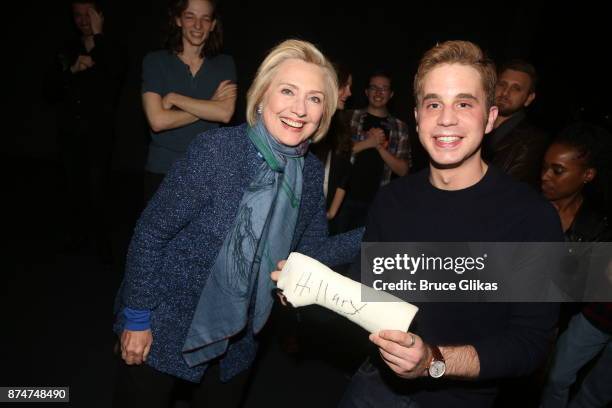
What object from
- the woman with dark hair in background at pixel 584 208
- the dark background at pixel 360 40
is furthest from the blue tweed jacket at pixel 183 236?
the dark background at pixel 360 40

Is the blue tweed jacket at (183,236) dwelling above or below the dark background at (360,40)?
below

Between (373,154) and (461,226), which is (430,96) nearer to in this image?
(461,226)

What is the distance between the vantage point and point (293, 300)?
4.33 ft

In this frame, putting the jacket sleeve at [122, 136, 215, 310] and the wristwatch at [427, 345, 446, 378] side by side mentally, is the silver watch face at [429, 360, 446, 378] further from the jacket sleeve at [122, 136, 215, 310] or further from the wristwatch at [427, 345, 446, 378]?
the jacket sleeve at [122, 136, 215, 310]

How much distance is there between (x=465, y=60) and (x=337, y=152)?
1.81 metres

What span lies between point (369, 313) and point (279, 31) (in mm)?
5852

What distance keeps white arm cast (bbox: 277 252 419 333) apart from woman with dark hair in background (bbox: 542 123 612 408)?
158 centimetres

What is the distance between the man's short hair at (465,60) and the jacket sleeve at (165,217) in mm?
769

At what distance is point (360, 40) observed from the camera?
6.18 metres

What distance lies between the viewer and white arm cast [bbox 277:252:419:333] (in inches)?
44.6

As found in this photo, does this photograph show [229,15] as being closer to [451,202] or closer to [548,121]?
[548,121]

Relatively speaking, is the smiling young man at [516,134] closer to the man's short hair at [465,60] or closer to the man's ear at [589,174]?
the man's ear at [589,174]

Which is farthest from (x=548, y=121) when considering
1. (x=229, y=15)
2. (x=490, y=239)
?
(x=490, y=239)

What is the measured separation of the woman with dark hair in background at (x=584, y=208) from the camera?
7.63 ft
